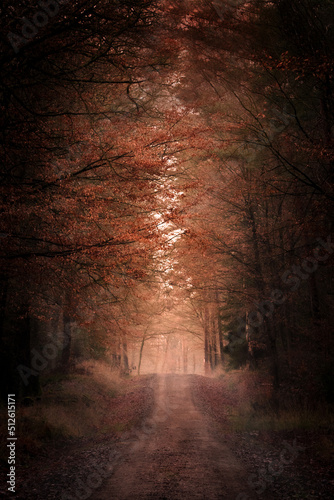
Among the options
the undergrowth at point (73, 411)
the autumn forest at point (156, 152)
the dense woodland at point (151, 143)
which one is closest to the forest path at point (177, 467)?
the autumn forest at point (156, 152)

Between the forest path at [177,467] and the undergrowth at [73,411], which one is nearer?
the forest path at [177,467]

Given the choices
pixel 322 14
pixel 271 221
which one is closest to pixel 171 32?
pixel 322 14

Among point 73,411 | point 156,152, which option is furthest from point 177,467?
point 156,152

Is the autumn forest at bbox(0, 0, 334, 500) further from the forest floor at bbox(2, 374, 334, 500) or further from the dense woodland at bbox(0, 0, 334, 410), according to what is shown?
the forest floor at bbox(2, 374, 334, 500)

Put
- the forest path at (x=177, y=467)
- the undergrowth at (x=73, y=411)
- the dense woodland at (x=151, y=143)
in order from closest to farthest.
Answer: the dense woodland at (x=151, y=143) → the forest path at (x=177, y=467) → the undergrowth at (x=73, y=411)

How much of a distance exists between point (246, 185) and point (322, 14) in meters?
4.65

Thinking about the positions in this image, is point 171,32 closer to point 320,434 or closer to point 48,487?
point 48,487

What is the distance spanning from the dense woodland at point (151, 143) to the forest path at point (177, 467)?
367 centimetres

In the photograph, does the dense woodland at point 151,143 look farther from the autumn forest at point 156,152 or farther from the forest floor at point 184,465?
the forest floor at point 184,465

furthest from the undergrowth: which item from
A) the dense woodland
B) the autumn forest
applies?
the dense woodland

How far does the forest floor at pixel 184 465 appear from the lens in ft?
16.9

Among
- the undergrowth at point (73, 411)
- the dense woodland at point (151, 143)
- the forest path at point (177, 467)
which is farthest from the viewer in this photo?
the undergrowth at point (73, 411)

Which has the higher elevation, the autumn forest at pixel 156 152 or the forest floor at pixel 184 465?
the autumn forest at pixel 156 152

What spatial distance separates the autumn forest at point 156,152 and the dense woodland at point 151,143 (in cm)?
4
